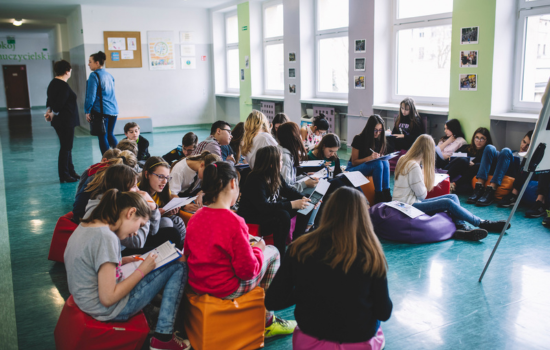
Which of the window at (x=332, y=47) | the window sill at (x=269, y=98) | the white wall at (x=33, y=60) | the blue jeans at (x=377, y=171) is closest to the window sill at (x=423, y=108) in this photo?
the window at (x=332, y=47)

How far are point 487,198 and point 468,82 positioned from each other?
1763 millimetres

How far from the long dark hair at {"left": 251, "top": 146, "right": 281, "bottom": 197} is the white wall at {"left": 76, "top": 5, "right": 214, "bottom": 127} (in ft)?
31.4

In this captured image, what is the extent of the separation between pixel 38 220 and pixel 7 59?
19.7 m

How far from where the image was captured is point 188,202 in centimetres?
313

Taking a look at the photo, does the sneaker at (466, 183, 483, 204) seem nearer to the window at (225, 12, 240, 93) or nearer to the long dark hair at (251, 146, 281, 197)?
the long dark hair at (251, 146, 281, 197)

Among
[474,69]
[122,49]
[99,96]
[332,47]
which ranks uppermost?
[122,49]

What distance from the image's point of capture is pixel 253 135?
14.4 feet

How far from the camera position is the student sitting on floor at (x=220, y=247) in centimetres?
212

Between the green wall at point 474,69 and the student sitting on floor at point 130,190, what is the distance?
4363 mm

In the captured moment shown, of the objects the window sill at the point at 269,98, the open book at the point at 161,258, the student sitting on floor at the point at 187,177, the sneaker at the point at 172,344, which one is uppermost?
the window sill at the point at 269,98

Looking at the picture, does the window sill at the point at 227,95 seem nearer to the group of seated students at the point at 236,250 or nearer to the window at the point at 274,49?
the window at the point at 274,49

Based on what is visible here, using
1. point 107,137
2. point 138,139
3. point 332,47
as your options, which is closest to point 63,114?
point 107,137

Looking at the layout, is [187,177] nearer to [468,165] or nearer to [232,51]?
[468,165]

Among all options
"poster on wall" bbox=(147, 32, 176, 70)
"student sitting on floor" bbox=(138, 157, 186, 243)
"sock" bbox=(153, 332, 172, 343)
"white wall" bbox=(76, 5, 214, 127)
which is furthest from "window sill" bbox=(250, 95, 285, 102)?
"sock" bbox=(153, 332, 172, 343)
